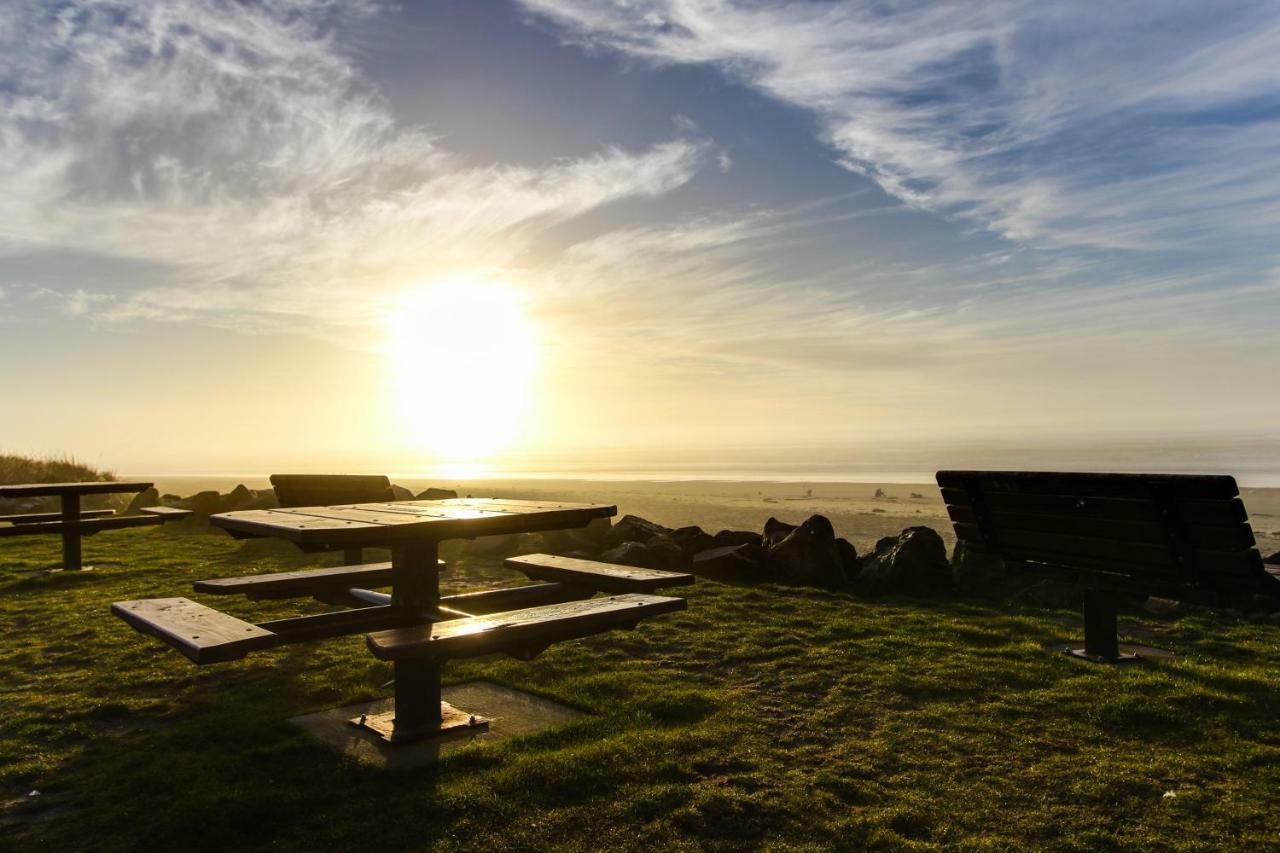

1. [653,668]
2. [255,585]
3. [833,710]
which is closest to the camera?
[833,710]

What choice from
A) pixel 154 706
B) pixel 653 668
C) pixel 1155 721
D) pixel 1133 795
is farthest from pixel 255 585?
pixel 1155 721

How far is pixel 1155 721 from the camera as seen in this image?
4.64 m

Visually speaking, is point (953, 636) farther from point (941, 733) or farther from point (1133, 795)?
point (1133, 795)

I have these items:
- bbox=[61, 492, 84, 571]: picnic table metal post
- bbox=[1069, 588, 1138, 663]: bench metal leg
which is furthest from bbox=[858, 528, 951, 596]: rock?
bbox=[61, 492, 84, 571]: picnic table metal post

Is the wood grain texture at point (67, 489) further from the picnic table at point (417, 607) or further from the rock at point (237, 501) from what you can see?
the picnic table at point (417, 607)

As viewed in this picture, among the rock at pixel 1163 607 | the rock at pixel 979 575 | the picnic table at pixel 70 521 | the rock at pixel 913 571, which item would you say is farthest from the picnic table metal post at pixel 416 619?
the picnic table at pixel 70 521

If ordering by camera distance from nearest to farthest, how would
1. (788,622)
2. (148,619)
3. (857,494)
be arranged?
1. (148,619)
2. (788,622)
3. (857,494)

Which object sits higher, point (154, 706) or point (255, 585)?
point (255, 585)

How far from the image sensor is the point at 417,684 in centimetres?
439

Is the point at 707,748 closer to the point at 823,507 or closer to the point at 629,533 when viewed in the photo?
the point at 629,533

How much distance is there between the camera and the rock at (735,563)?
30.3 ft

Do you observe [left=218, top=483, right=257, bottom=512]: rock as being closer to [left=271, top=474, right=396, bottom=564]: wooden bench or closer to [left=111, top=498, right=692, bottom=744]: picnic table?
[left=271, top=474, right=396, bottom=564]: wooden bench

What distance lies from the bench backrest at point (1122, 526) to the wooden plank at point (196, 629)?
4859 millimetres

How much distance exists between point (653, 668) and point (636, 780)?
1.97 metres
